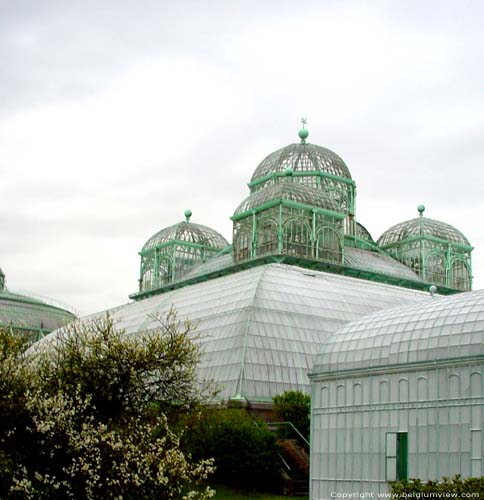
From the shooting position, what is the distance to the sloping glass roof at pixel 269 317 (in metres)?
66.3

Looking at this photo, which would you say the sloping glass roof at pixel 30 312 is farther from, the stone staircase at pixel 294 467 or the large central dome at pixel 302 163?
the stone staircase at pixel 294 467

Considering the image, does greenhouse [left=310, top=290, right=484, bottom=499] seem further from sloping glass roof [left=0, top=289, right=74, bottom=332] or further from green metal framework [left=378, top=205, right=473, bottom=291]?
sloping glass roof [left=0, top=289, right=74, bottom=332]

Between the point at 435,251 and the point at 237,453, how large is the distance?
54.5m

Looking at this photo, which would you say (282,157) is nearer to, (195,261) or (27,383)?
(195,261)

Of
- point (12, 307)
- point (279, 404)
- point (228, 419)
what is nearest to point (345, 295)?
point (279, 404)

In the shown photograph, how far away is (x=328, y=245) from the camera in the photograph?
86.9 metres

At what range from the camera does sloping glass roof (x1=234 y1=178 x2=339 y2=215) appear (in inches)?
3346

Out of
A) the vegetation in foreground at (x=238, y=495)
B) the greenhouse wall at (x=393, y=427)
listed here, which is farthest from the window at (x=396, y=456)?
the vegetation in foreground at (x=238, y=495)

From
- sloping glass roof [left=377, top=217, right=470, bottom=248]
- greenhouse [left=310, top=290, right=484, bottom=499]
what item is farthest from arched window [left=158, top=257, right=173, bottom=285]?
greenhouse [left=310, top=290, right=484, bottom=499]

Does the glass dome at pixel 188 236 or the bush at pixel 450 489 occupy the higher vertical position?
the glass dome at pixel 188 236

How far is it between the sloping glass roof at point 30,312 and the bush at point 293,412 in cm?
6761

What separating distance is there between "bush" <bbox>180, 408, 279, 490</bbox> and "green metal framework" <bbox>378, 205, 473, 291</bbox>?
49.9m

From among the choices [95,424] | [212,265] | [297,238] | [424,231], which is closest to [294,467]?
[95,424]

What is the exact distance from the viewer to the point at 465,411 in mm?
39406
